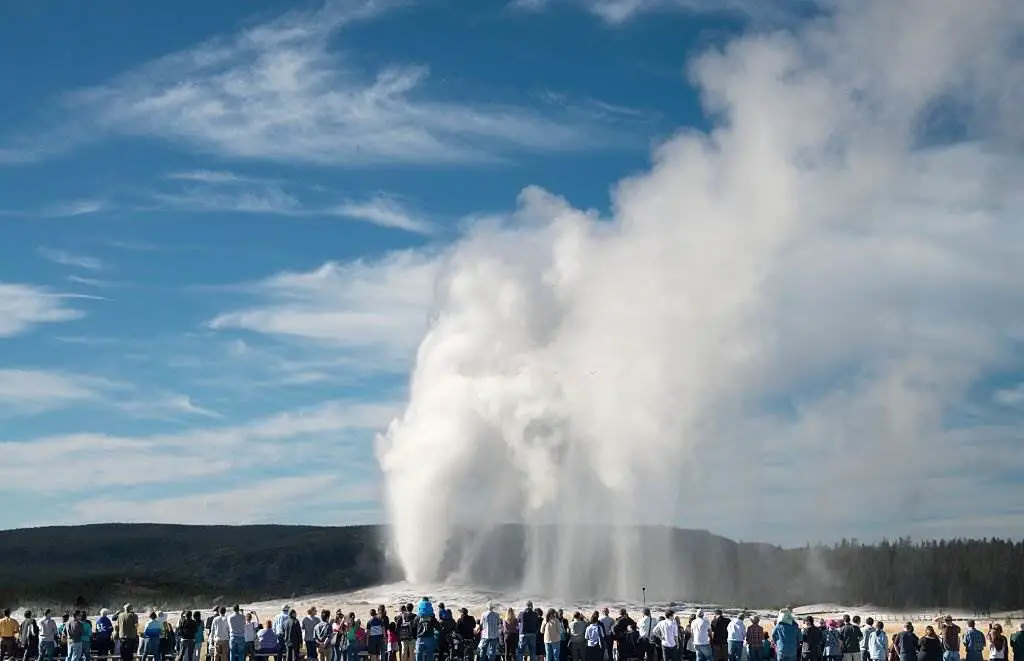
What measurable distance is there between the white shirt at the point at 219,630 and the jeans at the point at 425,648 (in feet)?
13.9

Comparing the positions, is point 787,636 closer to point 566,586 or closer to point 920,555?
point 566,586

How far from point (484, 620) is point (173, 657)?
824cm

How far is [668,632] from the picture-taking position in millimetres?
26578

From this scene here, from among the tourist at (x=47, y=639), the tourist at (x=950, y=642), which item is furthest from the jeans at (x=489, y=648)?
the tourist at (x=950, y=642)

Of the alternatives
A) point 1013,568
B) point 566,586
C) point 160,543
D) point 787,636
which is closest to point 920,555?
point 1013,568

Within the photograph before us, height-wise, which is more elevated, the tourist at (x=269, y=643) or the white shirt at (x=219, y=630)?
the white shirt at (x=219, y=630)

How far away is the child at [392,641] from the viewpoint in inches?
1125

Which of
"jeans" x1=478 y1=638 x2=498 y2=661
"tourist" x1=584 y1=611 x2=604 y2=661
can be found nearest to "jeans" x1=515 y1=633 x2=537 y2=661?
"jeans" x1=478 y1=638 x2=498 y2=661

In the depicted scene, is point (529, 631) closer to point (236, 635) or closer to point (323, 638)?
point (323, 638)

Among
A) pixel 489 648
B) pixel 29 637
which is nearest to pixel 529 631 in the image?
pixel 489 648

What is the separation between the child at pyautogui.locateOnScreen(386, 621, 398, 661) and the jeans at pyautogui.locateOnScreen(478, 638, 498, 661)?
2.43 metres

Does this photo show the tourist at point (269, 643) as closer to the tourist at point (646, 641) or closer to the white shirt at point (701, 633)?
the tourist at point (646, 641)

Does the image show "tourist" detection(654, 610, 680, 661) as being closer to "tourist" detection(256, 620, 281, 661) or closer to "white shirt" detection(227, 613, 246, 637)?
"tourist" detection(256, 620, 281, 661)

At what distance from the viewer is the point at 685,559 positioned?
8600 centimetres
